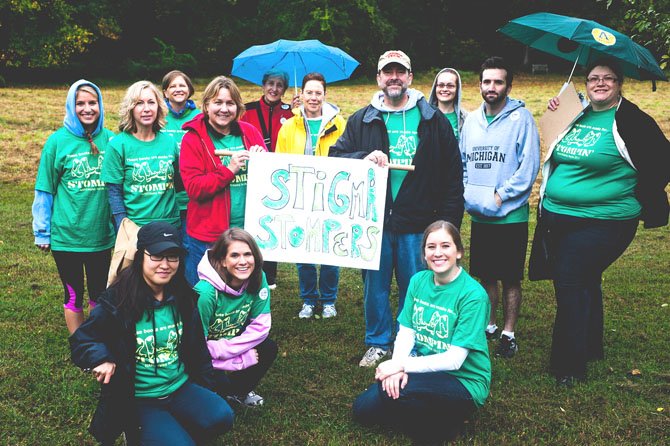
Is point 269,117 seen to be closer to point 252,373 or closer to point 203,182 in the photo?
point 203,182

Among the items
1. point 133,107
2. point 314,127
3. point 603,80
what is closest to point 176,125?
point 314,127

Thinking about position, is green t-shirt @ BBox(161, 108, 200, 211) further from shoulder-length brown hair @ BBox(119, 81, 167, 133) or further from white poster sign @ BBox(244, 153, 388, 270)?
white poster sign @ BBox(244, 153, 388, 270)

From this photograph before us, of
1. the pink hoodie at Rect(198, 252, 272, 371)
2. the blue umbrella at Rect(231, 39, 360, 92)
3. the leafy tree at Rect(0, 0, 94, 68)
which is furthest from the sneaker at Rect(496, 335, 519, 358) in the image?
the leafy tree at Rect(0, 0, 94, 68)

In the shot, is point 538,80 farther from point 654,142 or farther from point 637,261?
point 654,142

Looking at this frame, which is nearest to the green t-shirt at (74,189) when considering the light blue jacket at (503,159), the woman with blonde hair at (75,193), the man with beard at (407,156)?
the woman with blonde hair at (75,193)

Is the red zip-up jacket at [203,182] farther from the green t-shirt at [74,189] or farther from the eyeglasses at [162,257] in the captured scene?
the eyeglasses at [162,257]

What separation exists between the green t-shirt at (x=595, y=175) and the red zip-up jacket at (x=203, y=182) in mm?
2598

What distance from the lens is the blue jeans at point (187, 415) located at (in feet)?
13.4

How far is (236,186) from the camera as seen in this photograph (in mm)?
5766

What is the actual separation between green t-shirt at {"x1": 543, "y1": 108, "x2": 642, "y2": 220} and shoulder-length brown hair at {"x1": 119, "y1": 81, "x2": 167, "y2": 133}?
3.20 meters

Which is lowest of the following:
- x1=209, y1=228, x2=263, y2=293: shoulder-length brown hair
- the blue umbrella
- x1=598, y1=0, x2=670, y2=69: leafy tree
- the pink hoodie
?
the pink hoodie

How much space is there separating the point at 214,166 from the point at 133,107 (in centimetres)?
78

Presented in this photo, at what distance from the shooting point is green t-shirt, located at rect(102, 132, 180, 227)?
540 cm

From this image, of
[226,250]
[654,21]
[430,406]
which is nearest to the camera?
[430,406]
